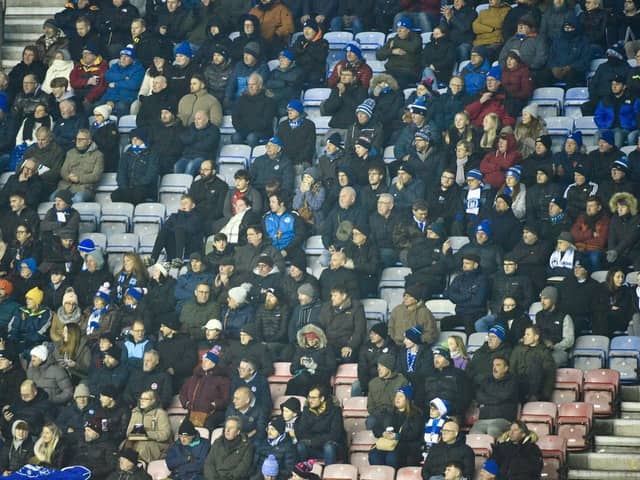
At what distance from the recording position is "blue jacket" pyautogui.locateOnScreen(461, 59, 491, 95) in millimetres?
21984

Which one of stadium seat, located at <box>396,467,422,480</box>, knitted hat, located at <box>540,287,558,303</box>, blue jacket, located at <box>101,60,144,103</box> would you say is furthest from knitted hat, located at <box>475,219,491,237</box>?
blue jacket, located at <box>101,60,144,103</box>

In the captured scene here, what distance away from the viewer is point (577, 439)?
18.1m

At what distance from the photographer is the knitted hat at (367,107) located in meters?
21.8

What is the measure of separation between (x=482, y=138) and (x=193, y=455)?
5145 mm

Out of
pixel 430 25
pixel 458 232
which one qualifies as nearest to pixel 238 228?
pixel 458 232

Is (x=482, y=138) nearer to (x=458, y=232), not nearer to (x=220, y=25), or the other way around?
(x=458, y=232)

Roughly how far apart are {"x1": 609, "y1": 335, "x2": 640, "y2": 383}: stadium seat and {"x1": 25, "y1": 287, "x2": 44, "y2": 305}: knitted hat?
6.49 m

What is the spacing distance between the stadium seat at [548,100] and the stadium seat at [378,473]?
Answer: 5.60 metres

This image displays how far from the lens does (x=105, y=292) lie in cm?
2094

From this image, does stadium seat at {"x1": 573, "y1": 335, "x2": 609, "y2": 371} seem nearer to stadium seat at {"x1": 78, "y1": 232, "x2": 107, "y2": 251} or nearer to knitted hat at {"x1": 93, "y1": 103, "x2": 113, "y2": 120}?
stadium seat at {"x1": 78, "y1": 232, "x2": 107, "y2": 251}

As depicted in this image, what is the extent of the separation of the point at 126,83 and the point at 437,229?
18.4 ft

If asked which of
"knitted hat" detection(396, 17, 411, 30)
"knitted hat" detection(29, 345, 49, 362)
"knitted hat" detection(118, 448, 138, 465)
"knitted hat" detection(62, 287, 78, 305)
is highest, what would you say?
"knitted hat" detection(396, 17, 411, 30)

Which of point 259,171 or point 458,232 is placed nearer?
point 458,232

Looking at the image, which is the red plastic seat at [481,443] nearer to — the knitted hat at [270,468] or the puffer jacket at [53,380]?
the knitted hat at [270,468]
